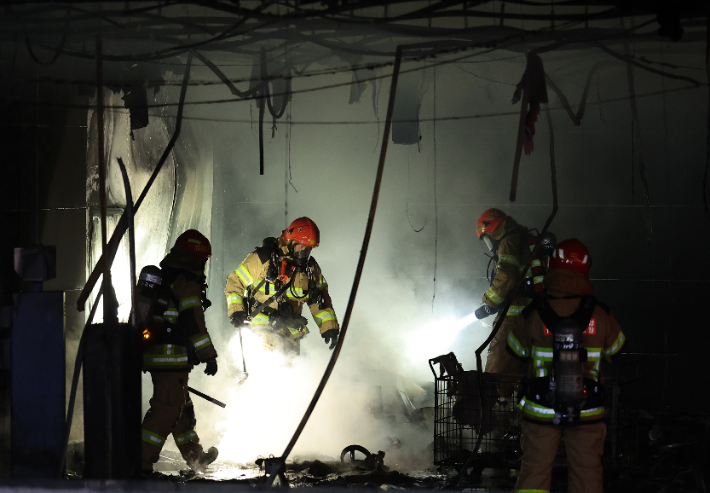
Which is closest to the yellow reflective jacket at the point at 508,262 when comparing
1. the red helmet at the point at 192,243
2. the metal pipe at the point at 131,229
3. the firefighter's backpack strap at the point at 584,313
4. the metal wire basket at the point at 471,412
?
the metal wire basket at the point at 471,412

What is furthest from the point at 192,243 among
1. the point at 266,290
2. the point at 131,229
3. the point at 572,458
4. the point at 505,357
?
the point at 572,458

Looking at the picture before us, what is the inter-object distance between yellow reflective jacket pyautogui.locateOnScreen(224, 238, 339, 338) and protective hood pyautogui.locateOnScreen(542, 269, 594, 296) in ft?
10.8

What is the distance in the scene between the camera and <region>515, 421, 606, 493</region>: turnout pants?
5.15 m

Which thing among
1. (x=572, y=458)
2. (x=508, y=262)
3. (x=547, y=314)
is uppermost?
(x=508, y=262)

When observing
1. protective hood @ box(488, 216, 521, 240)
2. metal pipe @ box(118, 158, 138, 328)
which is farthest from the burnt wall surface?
protective hood @ box(488, 216, 521, 240)

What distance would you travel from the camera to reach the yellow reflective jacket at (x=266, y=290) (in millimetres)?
7992

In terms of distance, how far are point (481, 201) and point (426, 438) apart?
11.3 ft

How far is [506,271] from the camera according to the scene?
8.04m

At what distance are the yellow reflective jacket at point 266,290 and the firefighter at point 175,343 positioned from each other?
44.1 inches

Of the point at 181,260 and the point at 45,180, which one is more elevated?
the point at 45,180

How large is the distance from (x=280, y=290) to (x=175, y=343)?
5.25ft

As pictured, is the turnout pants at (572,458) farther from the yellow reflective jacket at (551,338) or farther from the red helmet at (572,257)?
the red helmet at (572,257)

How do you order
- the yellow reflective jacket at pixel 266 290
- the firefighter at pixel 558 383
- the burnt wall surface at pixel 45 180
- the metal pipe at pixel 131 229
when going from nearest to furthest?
the metal pipe at pixel 131 229, the firefighter at pixel 558 383, the burnt wall surface at pixel 45 180, the yellow reflective jacket at pixel 266 290

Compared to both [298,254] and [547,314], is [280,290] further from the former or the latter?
[547,314]
